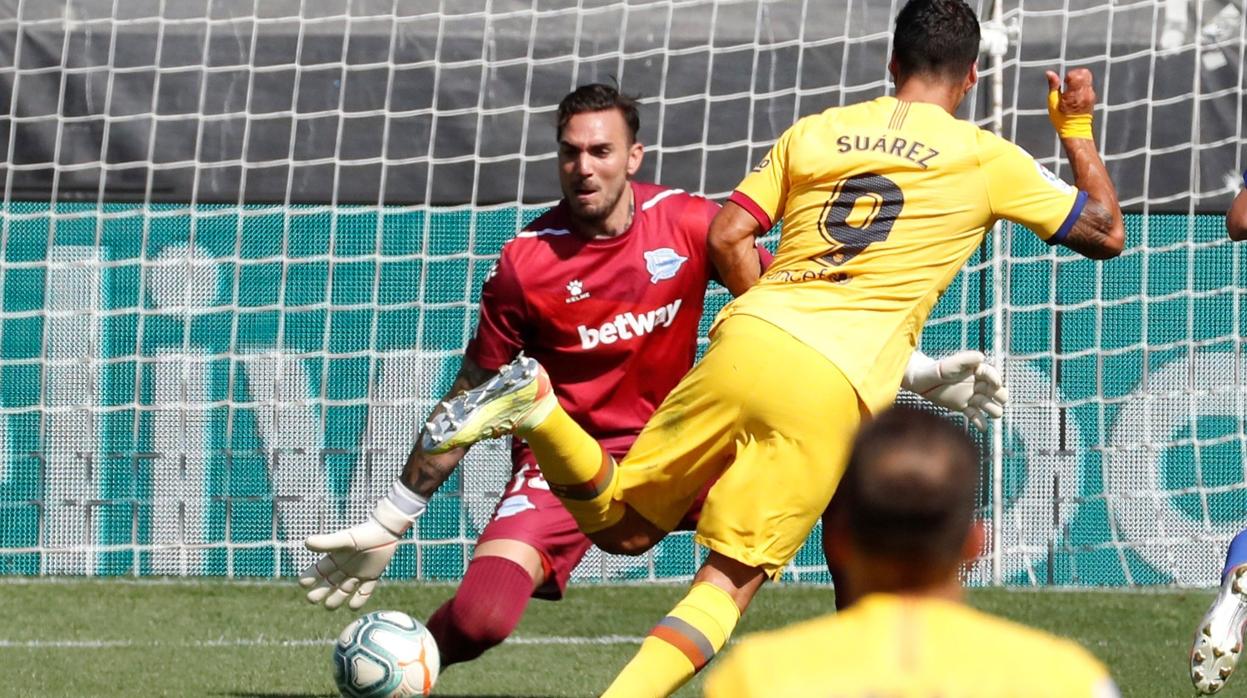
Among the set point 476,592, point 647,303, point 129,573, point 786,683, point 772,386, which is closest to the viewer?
point 786,683

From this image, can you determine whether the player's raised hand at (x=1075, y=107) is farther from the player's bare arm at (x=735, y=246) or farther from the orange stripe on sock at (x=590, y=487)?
the orange stripe on sock at (x=590, y=487)

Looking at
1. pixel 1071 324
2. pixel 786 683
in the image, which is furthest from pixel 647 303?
pixel 1071 324


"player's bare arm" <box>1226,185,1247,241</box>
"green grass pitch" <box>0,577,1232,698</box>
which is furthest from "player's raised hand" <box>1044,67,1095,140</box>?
"green grass pitch" <box>0,577,1232,698</box>

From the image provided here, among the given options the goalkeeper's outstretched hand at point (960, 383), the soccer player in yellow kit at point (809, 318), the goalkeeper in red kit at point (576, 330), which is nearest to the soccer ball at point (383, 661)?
the goalkeeper in red kit at point (576, 330)

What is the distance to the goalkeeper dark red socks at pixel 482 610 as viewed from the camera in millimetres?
5023

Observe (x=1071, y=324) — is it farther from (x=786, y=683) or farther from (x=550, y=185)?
(x=786, y=683)

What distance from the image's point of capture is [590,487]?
15.2 feet

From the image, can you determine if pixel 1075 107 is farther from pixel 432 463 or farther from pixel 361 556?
pixel 361 556

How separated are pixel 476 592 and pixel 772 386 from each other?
1.13 meters

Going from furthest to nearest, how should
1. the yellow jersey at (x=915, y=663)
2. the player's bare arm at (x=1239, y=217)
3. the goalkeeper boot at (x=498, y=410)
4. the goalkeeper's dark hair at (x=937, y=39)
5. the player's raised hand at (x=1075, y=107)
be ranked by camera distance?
the player's bare arm at (x=1239, y=217)
the player's raised hand at (x=1075, y=107)
the goalkeeper's dark hair at (x=937, y=39)
the goalkeeper boot at (x=498, y=410)
the yellow jersey at (x=915, y=663)

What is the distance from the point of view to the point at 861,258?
4.62 m

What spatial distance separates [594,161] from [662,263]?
357 mm

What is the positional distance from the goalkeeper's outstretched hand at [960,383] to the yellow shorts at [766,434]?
Answer: 0.52m

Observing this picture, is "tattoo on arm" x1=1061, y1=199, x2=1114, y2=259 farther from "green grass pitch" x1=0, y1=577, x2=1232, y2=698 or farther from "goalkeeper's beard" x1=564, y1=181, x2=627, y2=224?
"green grass pitch" x1=0, y1=577, x2=1232, y2=698
